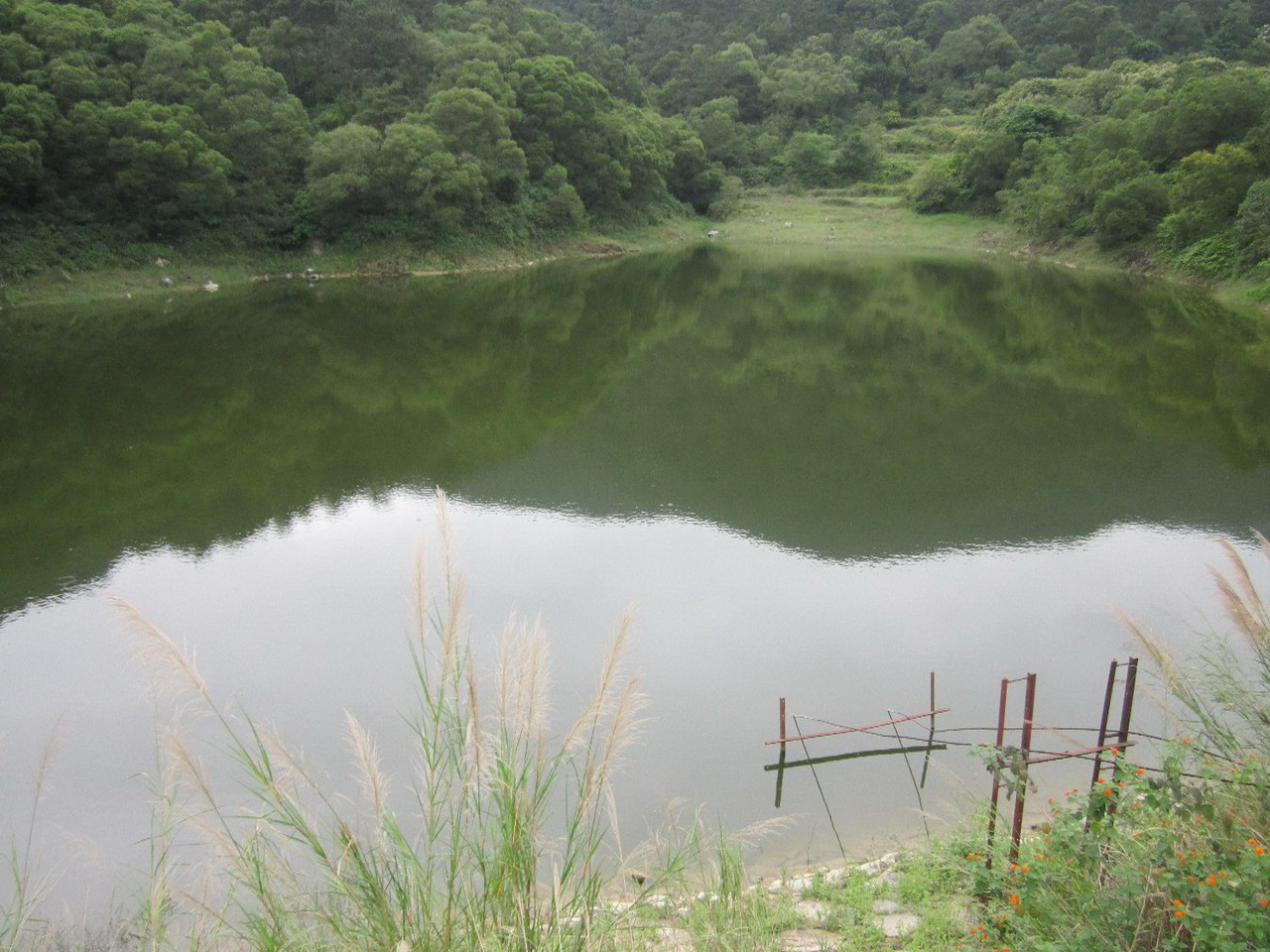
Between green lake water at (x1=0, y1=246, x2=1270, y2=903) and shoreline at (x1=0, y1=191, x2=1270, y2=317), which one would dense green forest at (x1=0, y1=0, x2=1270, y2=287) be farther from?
green lake water at (x1=0, y1=246, x2=1270, y2=903)

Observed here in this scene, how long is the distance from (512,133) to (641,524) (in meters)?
26.5

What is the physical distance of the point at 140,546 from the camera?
298 inches

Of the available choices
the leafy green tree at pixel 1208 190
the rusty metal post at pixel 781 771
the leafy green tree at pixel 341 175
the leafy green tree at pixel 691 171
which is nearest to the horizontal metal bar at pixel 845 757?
the rusty metal post at pixel 781 771

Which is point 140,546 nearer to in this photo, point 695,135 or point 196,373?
point 196,373

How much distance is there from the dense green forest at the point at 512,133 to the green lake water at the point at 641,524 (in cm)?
565

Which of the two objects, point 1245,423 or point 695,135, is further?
point 695,135

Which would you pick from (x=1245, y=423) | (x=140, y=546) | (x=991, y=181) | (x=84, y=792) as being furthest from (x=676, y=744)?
(x=991, y=181)

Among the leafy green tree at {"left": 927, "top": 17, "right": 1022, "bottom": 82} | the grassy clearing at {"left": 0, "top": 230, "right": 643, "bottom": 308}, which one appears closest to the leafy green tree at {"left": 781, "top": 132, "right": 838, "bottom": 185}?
the grassy clearing at {"left": 0, "top": 230, "right": 643, "bottom": 308}

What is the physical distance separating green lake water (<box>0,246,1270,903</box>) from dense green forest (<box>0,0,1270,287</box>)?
5.65 meters

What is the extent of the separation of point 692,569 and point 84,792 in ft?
13.9

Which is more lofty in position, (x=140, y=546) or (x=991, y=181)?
(x=991, y=181)

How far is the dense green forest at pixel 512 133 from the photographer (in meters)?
20.9

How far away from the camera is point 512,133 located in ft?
104

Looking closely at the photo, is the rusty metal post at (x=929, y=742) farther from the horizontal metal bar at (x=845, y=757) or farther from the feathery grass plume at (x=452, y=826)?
the feathery grass plume at (x=452, y=826)
